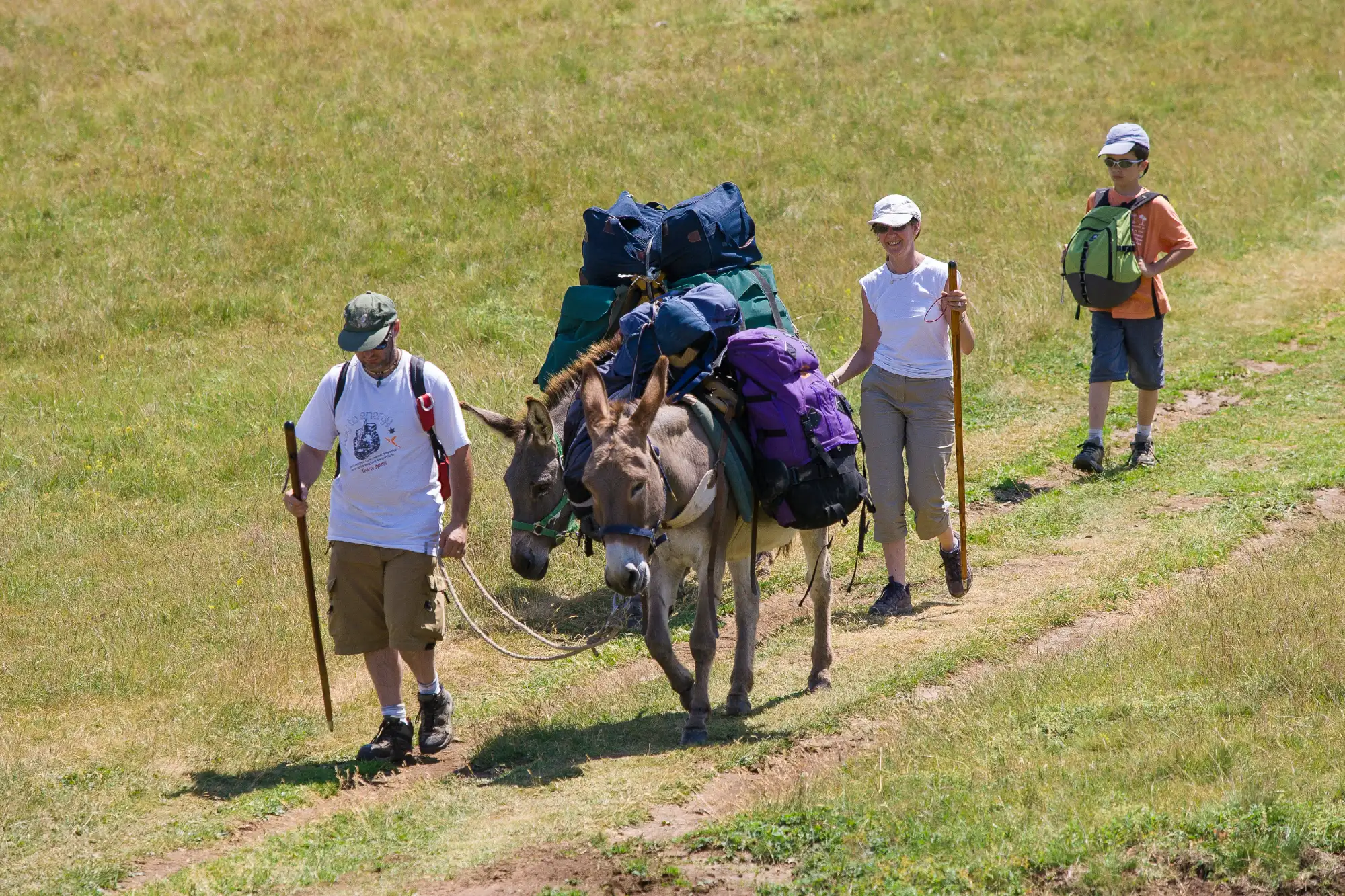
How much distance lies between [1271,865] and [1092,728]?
1217 millimetres

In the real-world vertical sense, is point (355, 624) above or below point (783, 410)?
below

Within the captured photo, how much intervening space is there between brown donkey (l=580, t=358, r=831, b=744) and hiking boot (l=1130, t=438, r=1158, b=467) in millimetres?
4489

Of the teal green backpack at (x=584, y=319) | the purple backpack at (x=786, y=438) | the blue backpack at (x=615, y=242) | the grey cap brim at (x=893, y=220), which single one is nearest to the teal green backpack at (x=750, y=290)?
the teal green backpack at (x=584, y=319)

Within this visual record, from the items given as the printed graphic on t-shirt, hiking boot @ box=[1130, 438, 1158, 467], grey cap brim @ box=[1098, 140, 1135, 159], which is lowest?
hiking boot @ box=[1130, 438, 1158, 467]

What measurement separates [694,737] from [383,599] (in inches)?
63.3

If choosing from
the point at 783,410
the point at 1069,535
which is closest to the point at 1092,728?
the point at 783,410

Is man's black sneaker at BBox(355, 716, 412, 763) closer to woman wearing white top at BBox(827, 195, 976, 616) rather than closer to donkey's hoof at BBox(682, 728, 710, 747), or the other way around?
donkey's hoof at BBox(682, 728, 710, 747)

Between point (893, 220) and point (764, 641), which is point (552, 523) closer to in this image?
point (764, 641)

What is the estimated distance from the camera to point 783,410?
267 inches

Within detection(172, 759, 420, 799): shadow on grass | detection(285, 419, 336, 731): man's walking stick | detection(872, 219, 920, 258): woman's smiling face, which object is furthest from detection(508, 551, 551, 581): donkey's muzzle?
detection(872, 219, 920, 258): woman's smiling face

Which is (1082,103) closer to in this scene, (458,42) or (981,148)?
(981,148)

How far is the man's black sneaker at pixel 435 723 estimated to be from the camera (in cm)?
667

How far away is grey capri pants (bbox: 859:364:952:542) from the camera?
8.07 meters

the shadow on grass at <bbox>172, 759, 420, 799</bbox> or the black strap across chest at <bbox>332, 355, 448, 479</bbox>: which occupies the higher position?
the black strap across chest at <bbox>332, 355, 448, 479</bbox>
